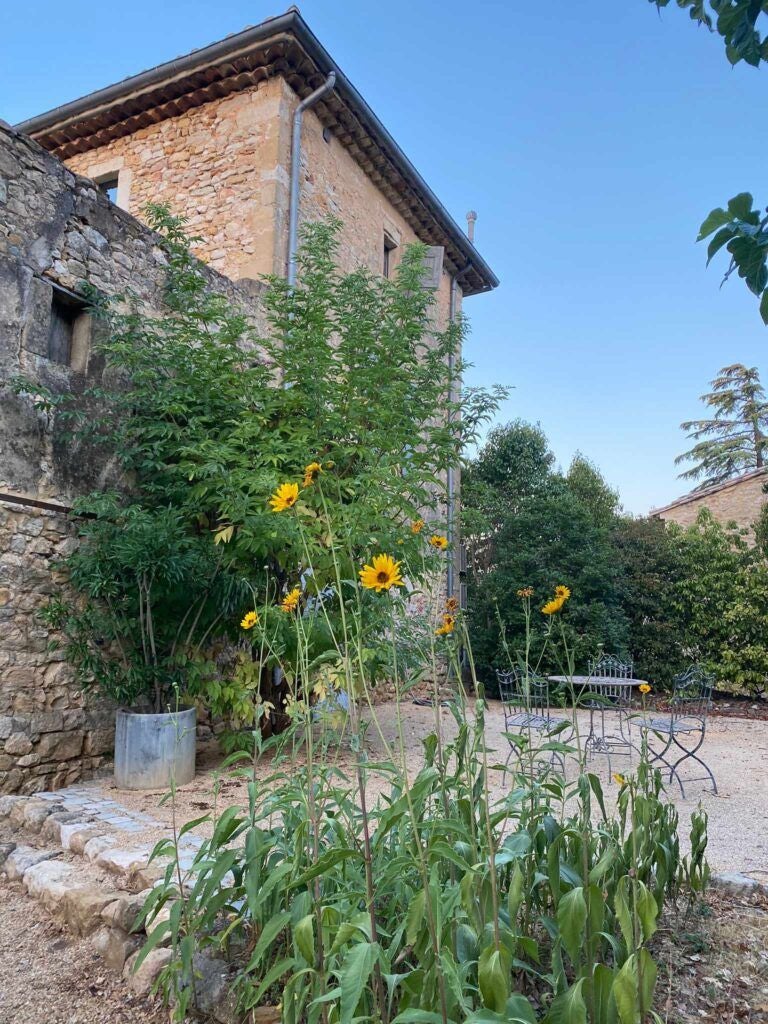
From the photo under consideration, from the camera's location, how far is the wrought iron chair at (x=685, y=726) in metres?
3.83

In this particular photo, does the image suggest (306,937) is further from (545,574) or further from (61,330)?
(545,574)

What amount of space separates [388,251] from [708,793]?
8124 millimetres

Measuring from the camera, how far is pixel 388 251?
9.86 meters

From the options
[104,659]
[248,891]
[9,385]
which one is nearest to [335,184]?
[9,385]

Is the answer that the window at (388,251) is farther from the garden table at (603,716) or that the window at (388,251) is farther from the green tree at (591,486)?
the green tree at (591,486)

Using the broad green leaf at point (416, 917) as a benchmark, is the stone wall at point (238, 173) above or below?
above

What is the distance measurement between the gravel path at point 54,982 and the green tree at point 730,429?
82.1 feet

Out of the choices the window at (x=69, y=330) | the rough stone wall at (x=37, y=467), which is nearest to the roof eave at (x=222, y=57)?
the rough stone wall at (x=37, y=467)

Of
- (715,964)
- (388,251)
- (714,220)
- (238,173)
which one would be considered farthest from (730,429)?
(714,220)

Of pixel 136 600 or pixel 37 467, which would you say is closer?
pixel 37 467

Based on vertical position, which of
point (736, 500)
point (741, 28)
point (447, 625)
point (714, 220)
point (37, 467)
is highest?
point (736, 500)

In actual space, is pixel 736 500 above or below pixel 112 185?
below

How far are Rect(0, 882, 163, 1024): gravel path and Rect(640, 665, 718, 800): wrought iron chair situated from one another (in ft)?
5.38

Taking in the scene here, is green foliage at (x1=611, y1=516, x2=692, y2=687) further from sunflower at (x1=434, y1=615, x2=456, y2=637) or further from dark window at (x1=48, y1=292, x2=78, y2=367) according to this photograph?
sunflower at (x1=434, y1=615, x2=456, y2=637)
